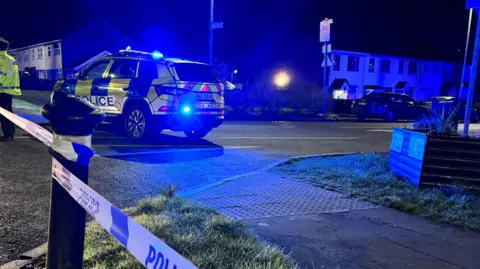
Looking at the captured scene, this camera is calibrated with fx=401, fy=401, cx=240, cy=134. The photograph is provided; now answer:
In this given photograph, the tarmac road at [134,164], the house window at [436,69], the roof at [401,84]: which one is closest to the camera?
the tarmac road at [134,164]

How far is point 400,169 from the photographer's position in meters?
6.51

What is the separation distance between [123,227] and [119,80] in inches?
324

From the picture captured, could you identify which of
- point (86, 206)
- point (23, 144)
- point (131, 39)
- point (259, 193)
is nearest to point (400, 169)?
point (259, 193)

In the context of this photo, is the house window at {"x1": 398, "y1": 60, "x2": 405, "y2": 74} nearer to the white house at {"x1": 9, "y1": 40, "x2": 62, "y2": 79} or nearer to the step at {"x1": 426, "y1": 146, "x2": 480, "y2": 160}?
the white house at {"x1": 9, "y1": 40, "x2": 62, "y2": 79}

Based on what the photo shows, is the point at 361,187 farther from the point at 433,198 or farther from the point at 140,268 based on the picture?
the point at 140,268

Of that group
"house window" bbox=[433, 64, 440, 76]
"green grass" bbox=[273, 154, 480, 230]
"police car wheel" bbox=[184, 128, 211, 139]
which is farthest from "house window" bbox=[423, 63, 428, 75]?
"green grass" bbox=[273, 154, 480, 230]

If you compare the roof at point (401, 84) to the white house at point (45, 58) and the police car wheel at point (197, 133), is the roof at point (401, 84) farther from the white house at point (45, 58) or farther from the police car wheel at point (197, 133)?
the police car wheel at point (197, 133)

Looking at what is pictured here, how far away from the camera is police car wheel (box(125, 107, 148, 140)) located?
31.0 feet

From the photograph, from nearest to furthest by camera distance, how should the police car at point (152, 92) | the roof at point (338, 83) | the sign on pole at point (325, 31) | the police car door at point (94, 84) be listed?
the police car at point (152, 92) < the police car door at point (94, 84) < the sign on pole at point (325, 31) < the roof at point (338, 83)

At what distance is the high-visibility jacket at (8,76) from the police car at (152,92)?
140 centimetres

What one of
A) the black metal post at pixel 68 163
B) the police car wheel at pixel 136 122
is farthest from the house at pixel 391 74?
the black metal post at pixel 68 163

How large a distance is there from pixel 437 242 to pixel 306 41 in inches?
1572

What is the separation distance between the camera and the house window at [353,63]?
130 ft

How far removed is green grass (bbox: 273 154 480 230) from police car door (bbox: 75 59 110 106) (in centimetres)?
495
